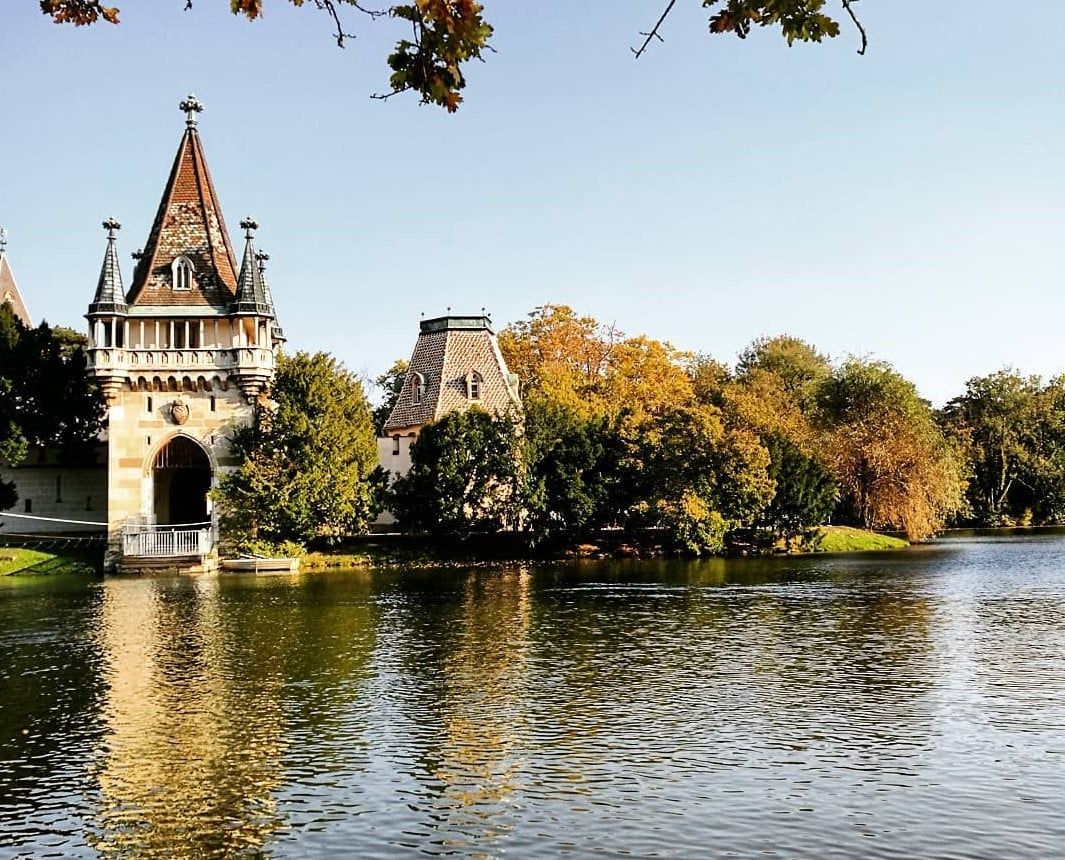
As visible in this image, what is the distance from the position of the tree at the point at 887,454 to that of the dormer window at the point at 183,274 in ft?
103

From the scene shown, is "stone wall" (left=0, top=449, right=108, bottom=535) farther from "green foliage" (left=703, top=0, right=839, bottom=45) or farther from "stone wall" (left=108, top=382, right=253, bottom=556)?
"green foliage" (left=703, top=0, right=839, bottom=45)

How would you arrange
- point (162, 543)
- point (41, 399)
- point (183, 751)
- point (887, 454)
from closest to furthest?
point (183, 751) → point (162, 543) → point (41, 399) → point (887, 454)

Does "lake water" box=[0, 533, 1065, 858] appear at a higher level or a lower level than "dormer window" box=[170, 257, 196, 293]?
lower

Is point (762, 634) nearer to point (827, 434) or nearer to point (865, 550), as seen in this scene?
point (865, 550)

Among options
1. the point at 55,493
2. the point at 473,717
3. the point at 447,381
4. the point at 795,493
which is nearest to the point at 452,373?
the point at 447,381

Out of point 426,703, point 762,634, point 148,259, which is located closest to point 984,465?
point 148,259

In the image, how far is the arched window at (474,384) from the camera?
6494cm

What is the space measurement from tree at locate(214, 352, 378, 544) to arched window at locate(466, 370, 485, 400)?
16.0m

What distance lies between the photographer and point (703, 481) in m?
51.0

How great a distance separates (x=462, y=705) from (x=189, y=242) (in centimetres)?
3716

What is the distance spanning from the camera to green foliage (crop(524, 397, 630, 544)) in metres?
51.4

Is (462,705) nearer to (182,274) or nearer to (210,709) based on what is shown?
(210,709)

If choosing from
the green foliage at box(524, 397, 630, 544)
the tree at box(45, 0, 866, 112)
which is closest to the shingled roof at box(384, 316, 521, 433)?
the green foliage at box(524, 397, 630, 544)

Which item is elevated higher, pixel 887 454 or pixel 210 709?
pixel 887 454
